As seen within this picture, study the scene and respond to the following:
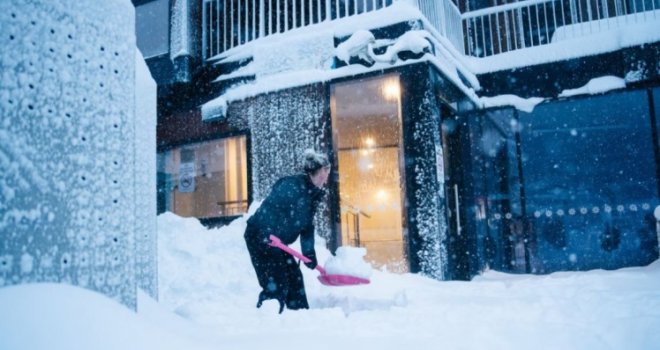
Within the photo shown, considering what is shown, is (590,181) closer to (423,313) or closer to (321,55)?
(321,55)

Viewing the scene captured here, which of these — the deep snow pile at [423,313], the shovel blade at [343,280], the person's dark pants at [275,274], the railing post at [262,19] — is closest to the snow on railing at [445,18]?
the railing post at [262,19]

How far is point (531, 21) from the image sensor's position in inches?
373

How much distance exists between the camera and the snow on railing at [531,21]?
28.3 ft

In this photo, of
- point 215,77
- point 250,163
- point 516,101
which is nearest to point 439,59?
point 516,101

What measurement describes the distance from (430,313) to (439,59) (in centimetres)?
495

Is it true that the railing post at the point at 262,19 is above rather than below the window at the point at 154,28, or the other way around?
below

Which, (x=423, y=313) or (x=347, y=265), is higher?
(x=347, y=265)

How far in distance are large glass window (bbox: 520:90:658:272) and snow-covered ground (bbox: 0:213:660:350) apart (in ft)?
8.08

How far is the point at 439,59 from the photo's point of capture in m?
7.16

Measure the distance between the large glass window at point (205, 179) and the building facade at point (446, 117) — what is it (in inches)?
1.3

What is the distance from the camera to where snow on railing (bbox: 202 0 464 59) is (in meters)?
7.68

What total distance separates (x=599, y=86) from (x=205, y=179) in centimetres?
748

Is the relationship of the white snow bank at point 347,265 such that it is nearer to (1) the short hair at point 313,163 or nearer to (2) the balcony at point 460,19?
(1) the short hair at point 313,163

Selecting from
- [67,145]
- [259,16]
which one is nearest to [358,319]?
[67,145]
